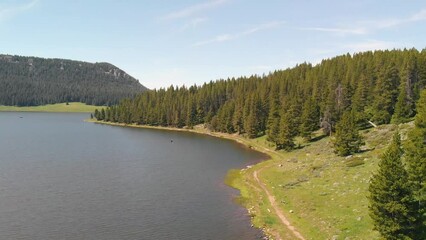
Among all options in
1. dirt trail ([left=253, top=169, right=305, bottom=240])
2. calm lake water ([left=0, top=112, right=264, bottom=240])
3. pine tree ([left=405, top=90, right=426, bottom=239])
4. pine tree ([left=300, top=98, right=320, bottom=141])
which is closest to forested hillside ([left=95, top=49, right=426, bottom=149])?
pine tree ([left=300, top=98, right=320, bottom=141])

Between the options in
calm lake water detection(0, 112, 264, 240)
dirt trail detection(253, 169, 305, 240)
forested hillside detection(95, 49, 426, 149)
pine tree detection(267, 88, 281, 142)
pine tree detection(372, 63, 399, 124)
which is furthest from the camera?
pine tree detection(267, 88, 281, 142)

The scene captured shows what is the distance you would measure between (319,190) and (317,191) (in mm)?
492

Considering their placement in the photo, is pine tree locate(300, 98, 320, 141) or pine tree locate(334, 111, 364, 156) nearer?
pine tree locate(334, 111, 364, 156)

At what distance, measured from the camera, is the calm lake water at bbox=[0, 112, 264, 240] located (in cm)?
5200

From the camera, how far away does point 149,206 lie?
207 feet

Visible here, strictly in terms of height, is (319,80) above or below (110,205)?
above

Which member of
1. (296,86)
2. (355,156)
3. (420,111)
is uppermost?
(296,86)

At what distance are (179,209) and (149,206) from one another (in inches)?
205

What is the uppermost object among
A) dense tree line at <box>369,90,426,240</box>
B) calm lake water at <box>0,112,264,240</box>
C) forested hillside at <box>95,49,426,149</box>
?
forested hillside at <box>95,49,426,149</box>

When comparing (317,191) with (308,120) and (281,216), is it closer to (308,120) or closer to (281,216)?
(281,216)

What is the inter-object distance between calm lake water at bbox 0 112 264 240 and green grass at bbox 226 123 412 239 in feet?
13.5

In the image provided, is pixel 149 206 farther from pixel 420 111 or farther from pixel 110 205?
pixel 420 111

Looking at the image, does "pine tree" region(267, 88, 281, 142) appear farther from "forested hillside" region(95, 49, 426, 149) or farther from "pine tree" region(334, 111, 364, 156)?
"pine tree" region(334, 111, 364, 156)

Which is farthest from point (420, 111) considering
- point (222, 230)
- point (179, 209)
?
point (179, 209)
